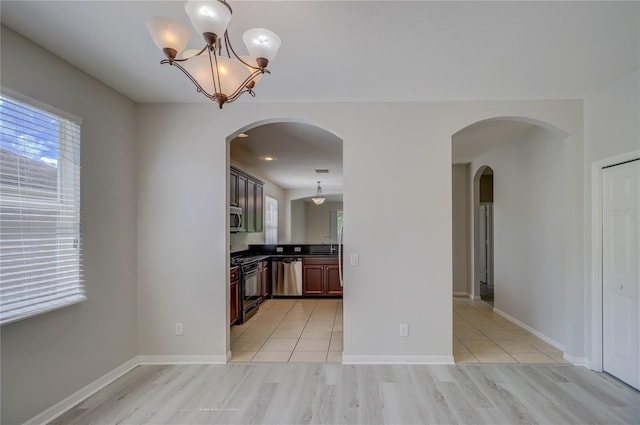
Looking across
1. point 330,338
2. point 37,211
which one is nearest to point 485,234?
point 330,338

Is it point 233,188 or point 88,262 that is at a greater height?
point 233,188

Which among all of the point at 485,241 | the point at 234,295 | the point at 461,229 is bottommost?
the point at 234,295

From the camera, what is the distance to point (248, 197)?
6453 mm

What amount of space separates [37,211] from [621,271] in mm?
4836

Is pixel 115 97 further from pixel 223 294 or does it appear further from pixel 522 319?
pixel 522 319

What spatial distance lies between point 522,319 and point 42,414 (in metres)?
5.32

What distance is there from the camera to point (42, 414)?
237 cm

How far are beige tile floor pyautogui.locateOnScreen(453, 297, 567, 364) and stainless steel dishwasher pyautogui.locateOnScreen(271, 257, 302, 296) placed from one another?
2.98 metres

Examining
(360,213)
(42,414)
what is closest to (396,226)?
(360,213)

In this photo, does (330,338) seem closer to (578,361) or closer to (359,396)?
(359,396)

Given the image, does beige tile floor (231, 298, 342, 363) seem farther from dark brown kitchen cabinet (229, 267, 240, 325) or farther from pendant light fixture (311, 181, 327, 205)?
pendant light fixture (311, 181, 327, 205)

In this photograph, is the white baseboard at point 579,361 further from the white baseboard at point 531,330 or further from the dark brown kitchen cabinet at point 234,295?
the dark brown kitchen cabinet at point 234,295

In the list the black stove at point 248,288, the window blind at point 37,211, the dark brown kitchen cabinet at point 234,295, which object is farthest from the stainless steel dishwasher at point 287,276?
the window blind at point 37,211

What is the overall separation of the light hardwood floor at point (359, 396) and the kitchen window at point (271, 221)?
5861mm
